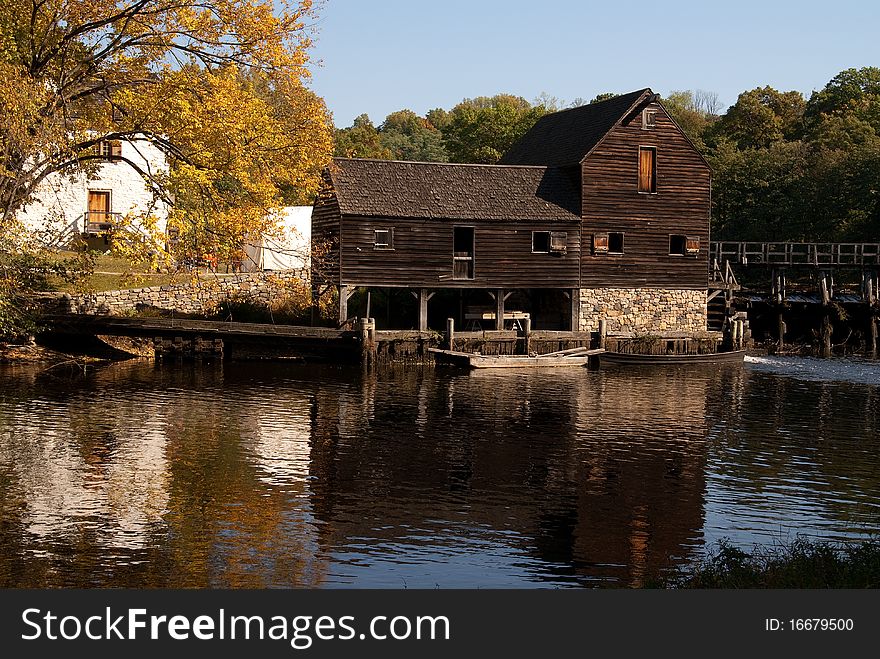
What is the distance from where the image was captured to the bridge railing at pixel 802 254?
59188 millimetres

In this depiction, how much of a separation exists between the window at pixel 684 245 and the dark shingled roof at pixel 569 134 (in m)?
6.01

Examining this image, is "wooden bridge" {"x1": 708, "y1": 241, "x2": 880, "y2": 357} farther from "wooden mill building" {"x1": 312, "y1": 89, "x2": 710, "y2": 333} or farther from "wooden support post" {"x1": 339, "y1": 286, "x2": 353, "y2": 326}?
"wooden support post" {"x1": 339, "y1": 286, "x2": 353, "y2": 326}

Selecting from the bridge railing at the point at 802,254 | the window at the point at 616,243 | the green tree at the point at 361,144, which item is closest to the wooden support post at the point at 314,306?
the window at the point at 616,243

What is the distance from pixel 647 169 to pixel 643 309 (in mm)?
6290

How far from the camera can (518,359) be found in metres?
43.6

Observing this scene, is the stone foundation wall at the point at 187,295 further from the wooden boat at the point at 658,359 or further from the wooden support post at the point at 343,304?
the wooden boat at the point at 658,359

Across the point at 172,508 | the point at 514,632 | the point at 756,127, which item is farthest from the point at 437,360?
the point at 756,127

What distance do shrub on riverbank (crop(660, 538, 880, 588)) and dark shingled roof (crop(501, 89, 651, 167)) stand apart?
34142 mm

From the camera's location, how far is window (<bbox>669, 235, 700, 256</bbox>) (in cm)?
5031

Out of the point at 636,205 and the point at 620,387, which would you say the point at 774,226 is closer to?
the point at 636,205

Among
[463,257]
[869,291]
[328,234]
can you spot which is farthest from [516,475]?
[869,291]

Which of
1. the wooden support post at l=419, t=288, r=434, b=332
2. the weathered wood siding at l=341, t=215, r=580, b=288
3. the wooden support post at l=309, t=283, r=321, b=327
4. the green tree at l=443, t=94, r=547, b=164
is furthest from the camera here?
the green tree at l=443, t=94, r=547, b=164

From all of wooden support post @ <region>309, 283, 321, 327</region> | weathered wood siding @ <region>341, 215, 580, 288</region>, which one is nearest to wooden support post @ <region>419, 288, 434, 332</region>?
weathered wood siding @ <region>341, 215, 580, 288</region>

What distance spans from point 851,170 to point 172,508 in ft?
200
